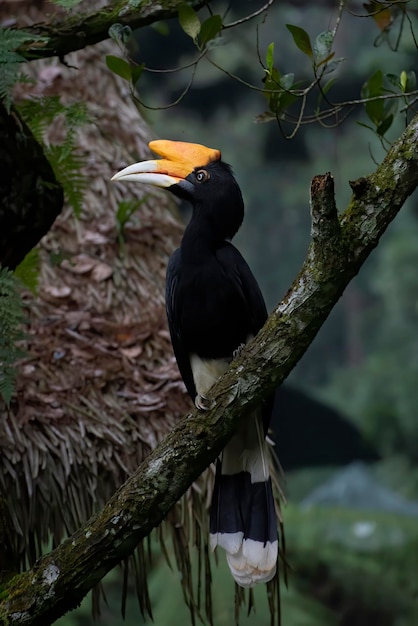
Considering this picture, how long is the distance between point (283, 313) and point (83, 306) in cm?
181

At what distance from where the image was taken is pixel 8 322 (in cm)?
226

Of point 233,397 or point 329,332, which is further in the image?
point 329,332

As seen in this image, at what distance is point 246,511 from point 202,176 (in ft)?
2.70

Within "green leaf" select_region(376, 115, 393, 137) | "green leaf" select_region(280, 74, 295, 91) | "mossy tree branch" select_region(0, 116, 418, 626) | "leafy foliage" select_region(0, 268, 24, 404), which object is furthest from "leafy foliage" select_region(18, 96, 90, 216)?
"mossy tree branch" select_region(0, 116, 418, 626)

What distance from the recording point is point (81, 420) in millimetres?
2924

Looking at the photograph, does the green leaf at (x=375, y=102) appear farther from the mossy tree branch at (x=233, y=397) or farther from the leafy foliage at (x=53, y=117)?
the leafy foliage at (x=53, y=117)

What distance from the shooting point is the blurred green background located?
472 centimetres

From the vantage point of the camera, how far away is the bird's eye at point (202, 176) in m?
2.30

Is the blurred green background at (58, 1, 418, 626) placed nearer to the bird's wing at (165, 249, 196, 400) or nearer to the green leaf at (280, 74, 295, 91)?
the bird's wing at (165, 249, 196, 400)

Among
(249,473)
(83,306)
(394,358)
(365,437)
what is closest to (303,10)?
(394,358)

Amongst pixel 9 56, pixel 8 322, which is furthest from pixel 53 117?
pixel 8 322

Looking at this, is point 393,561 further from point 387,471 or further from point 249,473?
point 249,473

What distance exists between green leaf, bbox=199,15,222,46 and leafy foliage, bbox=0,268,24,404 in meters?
0.71

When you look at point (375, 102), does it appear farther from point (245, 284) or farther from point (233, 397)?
point (233, 397)
